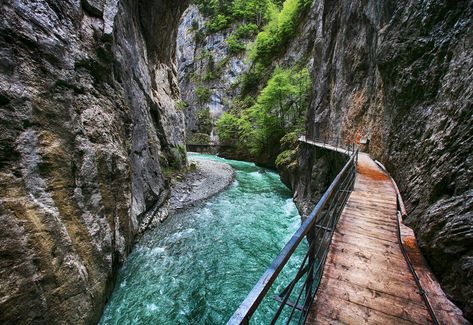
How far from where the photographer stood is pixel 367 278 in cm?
295

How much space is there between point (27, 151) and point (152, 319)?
4506mm

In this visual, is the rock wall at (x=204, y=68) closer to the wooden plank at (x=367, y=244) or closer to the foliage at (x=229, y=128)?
→ the foliage at (x=229, y=128)

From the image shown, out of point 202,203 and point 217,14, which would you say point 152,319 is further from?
point 217,14

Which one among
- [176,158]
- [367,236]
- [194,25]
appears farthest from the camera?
[194,25]

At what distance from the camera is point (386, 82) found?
8141 millimetres

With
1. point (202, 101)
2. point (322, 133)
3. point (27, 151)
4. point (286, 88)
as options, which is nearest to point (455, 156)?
point (27, 151)

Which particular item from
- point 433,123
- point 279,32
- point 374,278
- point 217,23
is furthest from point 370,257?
point 217,23

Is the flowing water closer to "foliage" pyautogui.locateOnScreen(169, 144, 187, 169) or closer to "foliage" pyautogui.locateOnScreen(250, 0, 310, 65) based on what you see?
"foliage" pyautogui.locateOnScreen(169, 144, 187, 169)

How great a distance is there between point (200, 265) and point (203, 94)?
40471mm

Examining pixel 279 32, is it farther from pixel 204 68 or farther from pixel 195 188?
pixel 195 188

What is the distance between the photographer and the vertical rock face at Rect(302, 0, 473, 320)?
8.93 feet

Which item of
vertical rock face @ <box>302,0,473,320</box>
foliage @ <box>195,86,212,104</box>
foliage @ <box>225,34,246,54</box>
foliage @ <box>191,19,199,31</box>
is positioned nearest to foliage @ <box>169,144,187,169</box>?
vertical rock face @ <box>302,0,473,320</box>

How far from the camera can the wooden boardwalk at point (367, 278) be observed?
2363 mm

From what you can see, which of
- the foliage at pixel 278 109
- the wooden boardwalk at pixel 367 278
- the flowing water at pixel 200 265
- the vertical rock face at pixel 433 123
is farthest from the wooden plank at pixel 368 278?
the foliage at pixel 278 109
